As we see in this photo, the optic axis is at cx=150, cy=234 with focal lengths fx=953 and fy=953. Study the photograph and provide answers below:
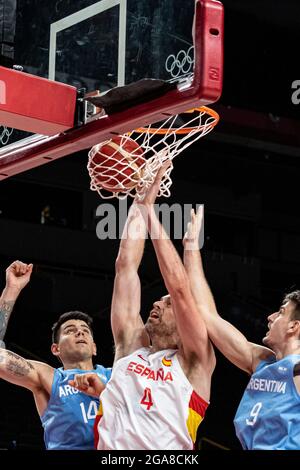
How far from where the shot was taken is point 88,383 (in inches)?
159

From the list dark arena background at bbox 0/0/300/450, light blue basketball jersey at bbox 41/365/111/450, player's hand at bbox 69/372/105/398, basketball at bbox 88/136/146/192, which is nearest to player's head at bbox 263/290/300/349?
player's hand at bbox 69/372/105/398

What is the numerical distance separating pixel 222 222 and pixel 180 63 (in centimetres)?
953

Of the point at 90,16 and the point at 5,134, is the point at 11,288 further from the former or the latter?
the point at 90,16

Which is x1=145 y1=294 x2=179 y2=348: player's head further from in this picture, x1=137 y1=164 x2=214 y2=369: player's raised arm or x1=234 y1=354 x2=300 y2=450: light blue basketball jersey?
x1=234 y1=354 x2=300 y2=450: light blue basketball jersey

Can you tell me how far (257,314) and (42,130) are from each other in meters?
7.52

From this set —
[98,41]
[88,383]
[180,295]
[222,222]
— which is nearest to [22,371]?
[88,383]

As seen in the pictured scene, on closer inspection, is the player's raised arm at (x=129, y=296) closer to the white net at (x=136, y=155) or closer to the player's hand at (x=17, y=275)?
the white net at (x=136, y=155)

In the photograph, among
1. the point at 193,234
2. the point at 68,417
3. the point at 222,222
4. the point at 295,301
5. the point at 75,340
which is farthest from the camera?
the point at 222,222

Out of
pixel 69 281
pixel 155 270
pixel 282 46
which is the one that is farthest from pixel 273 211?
pixel 282 46

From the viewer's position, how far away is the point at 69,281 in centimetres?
1105

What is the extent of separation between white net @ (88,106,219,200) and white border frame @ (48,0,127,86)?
1.24ft

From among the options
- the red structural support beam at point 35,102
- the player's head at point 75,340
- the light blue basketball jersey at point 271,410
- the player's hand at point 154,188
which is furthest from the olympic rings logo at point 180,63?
the player's head at point 75,340

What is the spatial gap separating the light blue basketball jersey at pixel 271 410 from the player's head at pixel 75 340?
111cm
